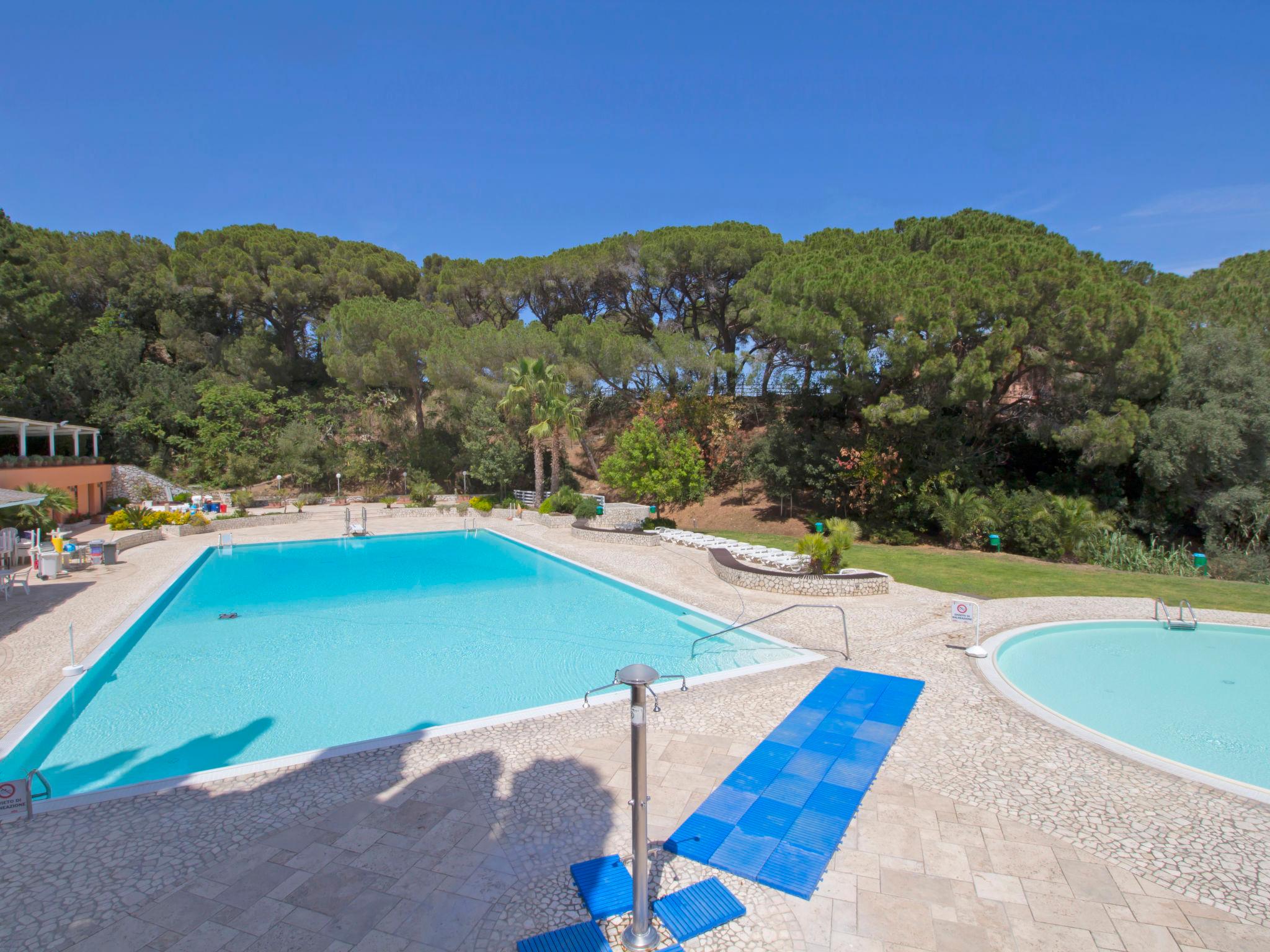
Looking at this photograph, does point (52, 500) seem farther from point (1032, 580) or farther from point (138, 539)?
point (1032, 580)

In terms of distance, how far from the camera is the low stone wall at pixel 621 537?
1705 cm

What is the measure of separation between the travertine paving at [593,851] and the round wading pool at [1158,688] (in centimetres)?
88

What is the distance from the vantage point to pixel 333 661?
27.4ft

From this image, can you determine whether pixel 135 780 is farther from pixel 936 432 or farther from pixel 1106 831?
pixel 936 432

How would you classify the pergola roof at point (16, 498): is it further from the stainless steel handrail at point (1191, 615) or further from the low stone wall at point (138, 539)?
the stainless steel handrail at point (1191, 615)

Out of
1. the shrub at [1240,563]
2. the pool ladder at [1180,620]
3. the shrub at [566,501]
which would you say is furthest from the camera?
the shrub at [566,501]

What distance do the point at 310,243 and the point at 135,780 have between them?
102 ft

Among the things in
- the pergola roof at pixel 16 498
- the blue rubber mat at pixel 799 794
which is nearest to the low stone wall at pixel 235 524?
the pergola roof at pixel 16 498

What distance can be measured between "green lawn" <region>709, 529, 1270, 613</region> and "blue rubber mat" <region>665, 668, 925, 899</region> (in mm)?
6446

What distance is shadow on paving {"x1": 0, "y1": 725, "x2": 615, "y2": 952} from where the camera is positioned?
10.2 ft

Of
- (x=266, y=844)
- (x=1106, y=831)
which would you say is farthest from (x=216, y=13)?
(x=1106, y=831)

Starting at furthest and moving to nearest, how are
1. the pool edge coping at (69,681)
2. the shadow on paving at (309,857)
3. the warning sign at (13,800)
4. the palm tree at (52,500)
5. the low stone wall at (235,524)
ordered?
the low stone wall at (235,524) < the palm tree at (52,500) < the pool edge coping at (69,681) < the warning sign at (13,800) < the shadow on paving at (309,857)

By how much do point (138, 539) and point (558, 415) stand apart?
12179mm

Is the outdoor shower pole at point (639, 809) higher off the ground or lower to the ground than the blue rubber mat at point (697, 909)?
higher
